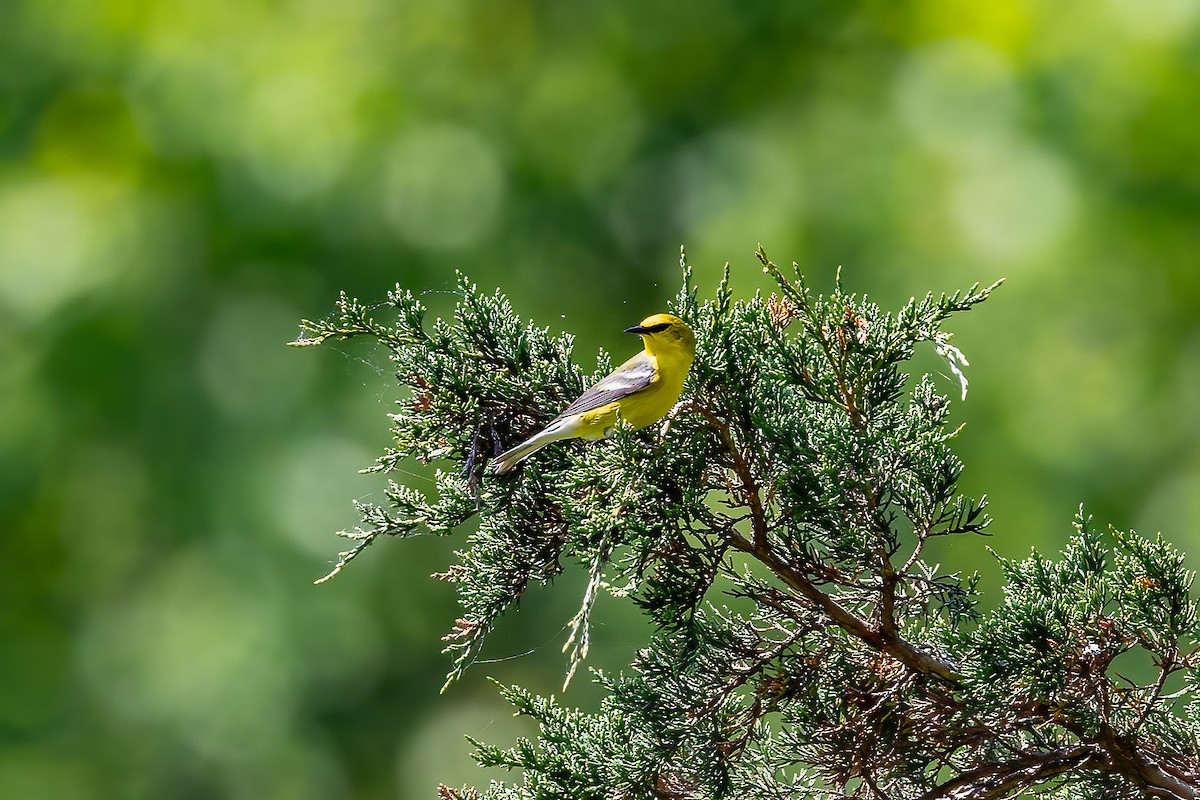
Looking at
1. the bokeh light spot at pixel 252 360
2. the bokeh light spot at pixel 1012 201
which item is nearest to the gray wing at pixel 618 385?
the bokeh light spot at pixel 1012 201

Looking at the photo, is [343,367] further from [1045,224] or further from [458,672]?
[458,672]

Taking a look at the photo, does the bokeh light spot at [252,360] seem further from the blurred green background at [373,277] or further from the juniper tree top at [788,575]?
the juniper tree top at [788,575]

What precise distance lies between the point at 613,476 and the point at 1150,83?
7894 mm

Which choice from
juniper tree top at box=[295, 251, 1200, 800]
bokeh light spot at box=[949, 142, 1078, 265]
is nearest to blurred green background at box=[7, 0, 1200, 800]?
bokeh light spot at box=[949, 142, 1078, 265]

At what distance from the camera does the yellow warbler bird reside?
2.49m

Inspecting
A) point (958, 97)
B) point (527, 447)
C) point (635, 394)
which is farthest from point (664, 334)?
point (958, 97)

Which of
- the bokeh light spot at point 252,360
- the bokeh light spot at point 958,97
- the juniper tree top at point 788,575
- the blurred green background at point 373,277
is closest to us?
the juniper tree top at point 788,575

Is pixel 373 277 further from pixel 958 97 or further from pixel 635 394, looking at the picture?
pixel 635 394

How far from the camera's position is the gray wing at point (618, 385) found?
8.11 feet

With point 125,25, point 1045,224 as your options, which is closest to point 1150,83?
point 1045,224

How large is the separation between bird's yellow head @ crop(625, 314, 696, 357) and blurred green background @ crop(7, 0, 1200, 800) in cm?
506

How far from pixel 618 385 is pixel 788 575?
0.61m

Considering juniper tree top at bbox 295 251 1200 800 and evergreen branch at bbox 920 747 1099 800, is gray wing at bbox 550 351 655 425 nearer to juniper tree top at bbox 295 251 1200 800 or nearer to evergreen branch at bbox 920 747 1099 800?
juniper tree top at bbox 295 251 1200 800

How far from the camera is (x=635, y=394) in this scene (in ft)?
9.23
